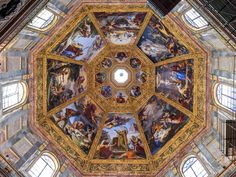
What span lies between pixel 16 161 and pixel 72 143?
5.18m

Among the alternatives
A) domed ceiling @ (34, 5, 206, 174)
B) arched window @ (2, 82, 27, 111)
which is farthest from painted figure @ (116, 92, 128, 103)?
arched window @ (2, 82, 27, 111)

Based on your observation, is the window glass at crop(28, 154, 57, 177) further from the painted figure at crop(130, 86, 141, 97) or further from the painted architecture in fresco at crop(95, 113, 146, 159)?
the painted figure at crop(130, 86, 141, 97)

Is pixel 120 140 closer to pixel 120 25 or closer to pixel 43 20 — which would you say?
pixel 120 25

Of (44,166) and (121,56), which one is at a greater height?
(121,56)

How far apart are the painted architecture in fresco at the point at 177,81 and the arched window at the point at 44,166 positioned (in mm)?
8632

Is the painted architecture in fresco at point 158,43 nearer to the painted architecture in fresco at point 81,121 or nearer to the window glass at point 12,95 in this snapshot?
the painted architecture in fresco at point 81,121

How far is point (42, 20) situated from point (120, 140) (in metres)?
9.72

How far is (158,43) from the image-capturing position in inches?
940

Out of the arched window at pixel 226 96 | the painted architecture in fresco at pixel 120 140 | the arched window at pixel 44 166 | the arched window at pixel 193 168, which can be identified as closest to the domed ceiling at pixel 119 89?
the painted architecture in fresco at pixel 120 140

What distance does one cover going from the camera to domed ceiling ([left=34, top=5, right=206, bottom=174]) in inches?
845

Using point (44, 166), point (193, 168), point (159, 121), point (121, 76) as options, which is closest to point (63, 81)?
point (121, 76)

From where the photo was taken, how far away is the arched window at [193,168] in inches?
736

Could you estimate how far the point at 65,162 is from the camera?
2095 centimetres

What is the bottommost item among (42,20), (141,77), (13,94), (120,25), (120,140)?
(120,140)
